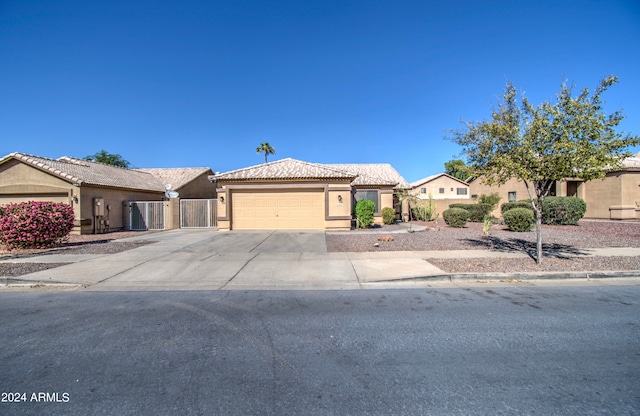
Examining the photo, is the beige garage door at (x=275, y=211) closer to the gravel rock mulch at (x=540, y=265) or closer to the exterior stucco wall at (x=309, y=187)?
the exterior stucco wall at (x=309, y=187)

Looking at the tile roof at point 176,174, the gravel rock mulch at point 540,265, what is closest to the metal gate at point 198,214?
the tile roof at point 176,174

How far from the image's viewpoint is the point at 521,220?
1584 centimetres

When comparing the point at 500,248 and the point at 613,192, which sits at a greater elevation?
the point at 613,192

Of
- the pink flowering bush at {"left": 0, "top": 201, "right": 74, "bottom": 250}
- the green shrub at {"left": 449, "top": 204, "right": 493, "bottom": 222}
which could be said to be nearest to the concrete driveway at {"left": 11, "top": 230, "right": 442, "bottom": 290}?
the pink flowering bush at {"left": 0, "top": 201, "right": 74, "bottom": 250}

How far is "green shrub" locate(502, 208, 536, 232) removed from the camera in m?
15.7

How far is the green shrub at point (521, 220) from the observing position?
1572cm

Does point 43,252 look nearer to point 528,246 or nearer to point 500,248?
point 500,248

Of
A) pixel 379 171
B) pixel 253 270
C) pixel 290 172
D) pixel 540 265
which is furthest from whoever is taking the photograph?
pixel 379 171

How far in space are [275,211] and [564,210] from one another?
1622 cm

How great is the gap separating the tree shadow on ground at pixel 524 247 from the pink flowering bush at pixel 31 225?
16076 mm

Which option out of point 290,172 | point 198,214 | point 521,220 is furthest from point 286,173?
point 521,220

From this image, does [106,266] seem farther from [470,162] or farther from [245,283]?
[470,162]

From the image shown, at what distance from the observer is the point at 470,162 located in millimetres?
9430

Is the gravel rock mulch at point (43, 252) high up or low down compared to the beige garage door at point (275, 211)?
down
